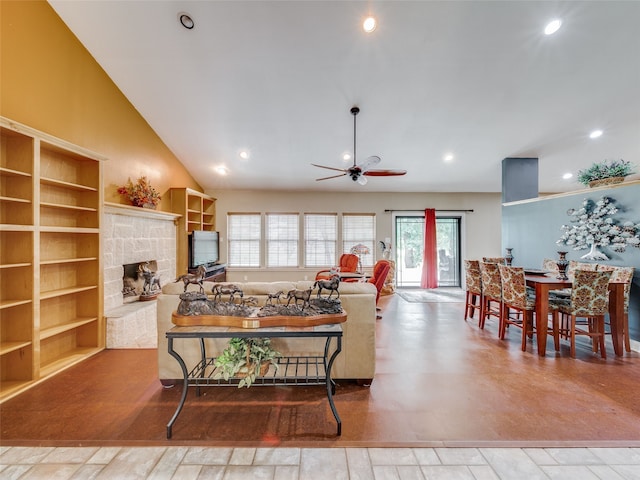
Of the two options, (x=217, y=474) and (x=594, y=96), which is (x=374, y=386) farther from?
(x=594, y=96)

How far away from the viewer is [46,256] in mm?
2881

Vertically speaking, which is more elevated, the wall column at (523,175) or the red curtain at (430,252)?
the wall column at (523,175)

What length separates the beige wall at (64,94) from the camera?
2.57m

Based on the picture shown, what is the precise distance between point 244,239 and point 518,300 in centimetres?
594

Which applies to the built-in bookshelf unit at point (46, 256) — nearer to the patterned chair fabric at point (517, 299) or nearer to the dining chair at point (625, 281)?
the patterned chair fabric at point (517, 299)

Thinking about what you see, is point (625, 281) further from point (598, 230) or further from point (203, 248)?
point (203, 248)

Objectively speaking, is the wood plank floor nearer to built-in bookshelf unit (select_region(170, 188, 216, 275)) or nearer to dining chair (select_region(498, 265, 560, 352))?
dining chair (select_region(498, 265, 560, 352))

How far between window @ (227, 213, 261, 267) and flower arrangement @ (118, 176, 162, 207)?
9.09ft

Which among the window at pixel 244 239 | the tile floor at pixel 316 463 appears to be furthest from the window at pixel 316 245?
the tile floor at pixel 316 463

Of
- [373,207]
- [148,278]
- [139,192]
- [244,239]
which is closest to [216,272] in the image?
[244,239]

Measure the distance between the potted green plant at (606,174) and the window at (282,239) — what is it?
5.62 m

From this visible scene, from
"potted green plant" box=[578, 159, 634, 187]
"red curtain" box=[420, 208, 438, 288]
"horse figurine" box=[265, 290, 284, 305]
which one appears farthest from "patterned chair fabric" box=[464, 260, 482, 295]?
"horse figurine" box=[265, 290, 284, 305]

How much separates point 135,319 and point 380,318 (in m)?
3.63

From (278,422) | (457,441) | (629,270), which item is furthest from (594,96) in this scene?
(278,422)
